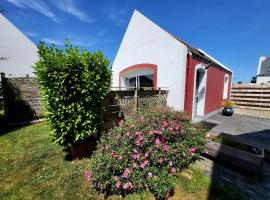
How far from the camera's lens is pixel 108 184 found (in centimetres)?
275

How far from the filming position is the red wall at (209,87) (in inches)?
260

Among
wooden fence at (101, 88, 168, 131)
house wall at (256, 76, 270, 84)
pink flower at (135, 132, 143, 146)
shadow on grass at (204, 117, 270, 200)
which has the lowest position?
shadow on grass at (204, 117, 270, 200)

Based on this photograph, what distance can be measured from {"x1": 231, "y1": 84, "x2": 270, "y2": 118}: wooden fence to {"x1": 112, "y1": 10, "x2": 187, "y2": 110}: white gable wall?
7951 mm

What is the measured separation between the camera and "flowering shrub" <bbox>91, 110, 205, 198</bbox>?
2.67 meters

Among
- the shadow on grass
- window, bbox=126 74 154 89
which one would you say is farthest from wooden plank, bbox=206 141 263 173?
window, bbox=126 74 154 89

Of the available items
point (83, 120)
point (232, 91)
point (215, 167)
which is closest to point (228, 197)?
point (215, 167)

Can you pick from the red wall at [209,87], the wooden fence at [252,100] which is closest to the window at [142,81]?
the red wall at [209,87]

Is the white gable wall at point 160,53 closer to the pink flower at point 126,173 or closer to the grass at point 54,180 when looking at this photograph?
the grass at point 54,180

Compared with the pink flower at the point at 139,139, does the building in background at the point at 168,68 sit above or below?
above

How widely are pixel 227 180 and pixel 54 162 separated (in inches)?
168

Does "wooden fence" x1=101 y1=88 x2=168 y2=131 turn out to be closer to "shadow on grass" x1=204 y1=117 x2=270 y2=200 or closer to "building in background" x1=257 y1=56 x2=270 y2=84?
"shadow on grass" x1=204 y1=117 x2=270 y2=200

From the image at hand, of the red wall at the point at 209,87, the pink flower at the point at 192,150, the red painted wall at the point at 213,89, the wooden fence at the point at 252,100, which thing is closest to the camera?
the pink flower at the point at 192,150

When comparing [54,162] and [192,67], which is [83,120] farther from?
[192,67]

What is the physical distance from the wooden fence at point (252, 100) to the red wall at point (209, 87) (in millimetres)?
1802
